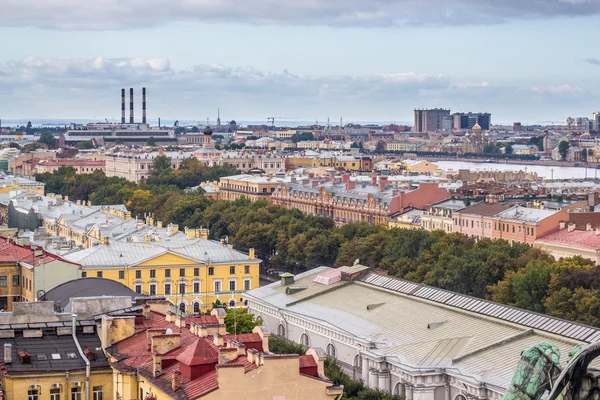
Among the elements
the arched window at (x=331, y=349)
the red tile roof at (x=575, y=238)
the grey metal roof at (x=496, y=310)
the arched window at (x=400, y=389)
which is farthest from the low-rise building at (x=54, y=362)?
the red tile roof at (x=575, y=238)

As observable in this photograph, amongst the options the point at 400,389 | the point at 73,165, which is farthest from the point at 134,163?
the point at 400,389

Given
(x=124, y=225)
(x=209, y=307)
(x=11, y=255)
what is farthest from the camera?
(x=124, y=225)

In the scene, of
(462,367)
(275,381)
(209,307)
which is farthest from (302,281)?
(275,381)

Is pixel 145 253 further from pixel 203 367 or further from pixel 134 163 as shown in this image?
pixel 134 163

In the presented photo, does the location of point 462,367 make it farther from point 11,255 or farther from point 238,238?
point 238,238

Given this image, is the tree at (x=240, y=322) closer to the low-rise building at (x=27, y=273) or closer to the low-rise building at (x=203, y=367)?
the low-rise building at (x=27, y=273)
